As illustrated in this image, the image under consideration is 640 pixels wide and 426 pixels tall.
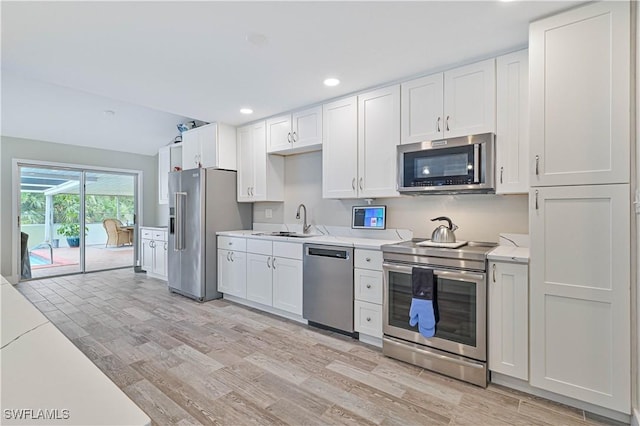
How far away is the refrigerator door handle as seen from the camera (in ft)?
14.4

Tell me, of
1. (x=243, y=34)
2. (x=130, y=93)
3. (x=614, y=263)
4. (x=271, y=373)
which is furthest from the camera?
(x=130, y=93)

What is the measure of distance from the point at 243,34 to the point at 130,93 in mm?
1749

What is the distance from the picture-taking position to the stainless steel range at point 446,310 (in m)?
2.22

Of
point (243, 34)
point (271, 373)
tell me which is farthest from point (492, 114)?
point (271, 373)

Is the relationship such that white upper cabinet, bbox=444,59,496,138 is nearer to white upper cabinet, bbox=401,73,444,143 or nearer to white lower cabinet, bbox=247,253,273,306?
white upper cabinet, bbox=401,73,444,143

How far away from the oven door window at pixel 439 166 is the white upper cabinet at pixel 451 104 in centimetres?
16

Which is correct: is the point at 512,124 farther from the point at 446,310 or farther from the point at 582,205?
the point at 446,310

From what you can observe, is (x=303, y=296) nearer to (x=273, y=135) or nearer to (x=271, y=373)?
(x=271, y=373)

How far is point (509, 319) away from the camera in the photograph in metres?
2.15

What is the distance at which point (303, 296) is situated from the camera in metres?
3.31

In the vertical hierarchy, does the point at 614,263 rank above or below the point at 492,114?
below

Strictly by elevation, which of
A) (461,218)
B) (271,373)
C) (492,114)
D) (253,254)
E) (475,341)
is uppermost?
(492,114)

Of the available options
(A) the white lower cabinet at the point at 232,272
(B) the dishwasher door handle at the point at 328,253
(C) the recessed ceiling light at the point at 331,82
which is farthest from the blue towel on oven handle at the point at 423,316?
(A) the white lower cabinet at the point at 232,272

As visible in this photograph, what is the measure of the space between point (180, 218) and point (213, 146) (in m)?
1.09
